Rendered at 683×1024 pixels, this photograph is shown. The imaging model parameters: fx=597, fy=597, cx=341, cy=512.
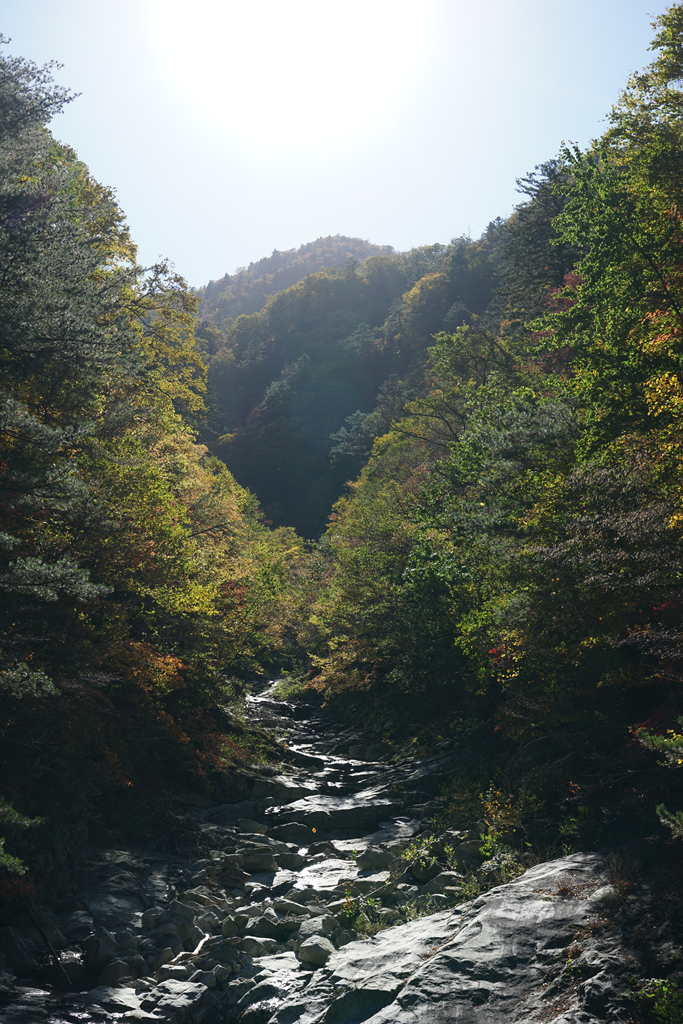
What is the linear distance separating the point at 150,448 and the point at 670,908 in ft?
64.4

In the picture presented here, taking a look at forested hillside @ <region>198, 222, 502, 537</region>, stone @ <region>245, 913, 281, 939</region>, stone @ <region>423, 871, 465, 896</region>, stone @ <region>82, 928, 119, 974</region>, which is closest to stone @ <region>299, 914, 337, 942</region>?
stone @ <region>245, 913, 281, 939</region>

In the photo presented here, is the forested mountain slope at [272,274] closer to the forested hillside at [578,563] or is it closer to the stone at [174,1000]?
the forested hillside at [578,563]

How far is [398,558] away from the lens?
23109 millimetres

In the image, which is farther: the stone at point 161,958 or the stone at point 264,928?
the stone at point 264,928

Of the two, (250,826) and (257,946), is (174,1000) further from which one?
(250,826)

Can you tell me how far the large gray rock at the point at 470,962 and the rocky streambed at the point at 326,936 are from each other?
0.07 feet

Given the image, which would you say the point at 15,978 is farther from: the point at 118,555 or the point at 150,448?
the point at 150,448

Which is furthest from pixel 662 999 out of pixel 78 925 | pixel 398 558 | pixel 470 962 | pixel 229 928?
pixel 398 558

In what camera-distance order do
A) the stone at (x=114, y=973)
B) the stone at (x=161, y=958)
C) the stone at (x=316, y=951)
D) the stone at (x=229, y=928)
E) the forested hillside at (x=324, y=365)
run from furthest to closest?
the forested hillside at (x=324, y=365)
the stone at (x=229, y=928)
the stone at (x=161, y=958)
the stone at (x=316, y=951)
the stone at (x=114, y=973)

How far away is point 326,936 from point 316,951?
739mm

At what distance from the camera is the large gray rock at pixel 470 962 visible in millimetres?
6562

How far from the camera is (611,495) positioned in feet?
33.1

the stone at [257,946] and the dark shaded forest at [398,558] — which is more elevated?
the dark shaded forest at [398,558]

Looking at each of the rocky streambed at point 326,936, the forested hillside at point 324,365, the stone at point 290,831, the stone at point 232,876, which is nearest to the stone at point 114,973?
the rocky streambed at point 326,936
